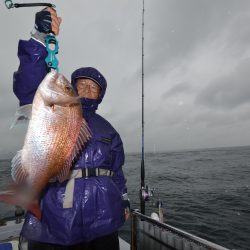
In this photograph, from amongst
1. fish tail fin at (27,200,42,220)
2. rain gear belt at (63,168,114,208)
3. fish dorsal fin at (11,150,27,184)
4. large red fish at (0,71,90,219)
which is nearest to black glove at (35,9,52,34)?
large red fish at (0,71,90,219)

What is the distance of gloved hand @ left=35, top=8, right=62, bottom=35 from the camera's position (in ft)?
7.68

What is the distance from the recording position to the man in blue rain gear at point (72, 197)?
95.8 inches

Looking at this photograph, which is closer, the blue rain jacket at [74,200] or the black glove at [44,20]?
the black glove at [44,20]

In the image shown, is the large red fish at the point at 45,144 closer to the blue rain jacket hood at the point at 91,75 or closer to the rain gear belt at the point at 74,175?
the rain gear belt at the point at 74,175

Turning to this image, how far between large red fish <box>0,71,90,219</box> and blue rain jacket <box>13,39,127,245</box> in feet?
2.00

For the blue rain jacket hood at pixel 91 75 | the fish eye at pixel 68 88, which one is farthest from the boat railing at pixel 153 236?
the fish eye at pixel 68 88

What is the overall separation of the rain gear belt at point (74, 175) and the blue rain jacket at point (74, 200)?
3 cm

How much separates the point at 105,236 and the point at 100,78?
192cm

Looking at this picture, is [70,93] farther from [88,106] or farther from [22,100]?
[88,106]

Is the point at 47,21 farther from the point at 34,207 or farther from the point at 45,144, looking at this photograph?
the point at 34,207

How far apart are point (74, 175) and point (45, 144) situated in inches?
34.2

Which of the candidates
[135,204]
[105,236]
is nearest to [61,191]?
[105,236]

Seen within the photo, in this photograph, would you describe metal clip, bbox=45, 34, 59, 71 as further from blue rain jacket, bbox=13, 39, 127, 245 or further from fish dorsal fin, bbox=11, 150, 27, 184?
fish dorsal fin, bbox=11, 150, 27, 184

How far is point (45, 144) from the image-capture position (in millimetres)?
1847
